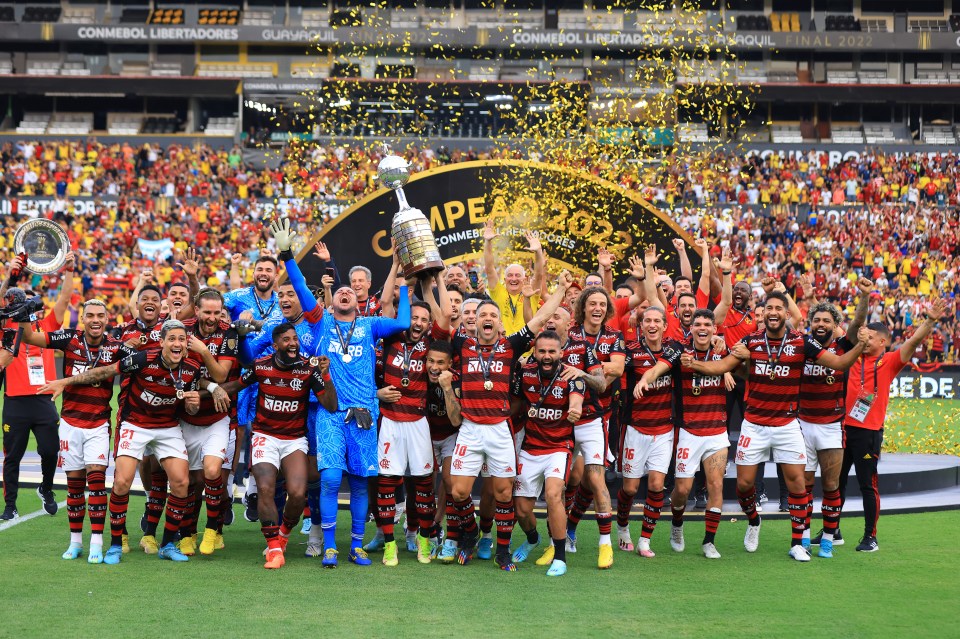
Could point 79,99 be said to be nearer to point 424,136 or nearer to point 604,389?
point 424,136

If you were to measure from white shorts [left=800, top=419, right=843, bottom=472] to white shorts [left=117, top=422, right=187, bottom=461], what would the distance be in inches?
204

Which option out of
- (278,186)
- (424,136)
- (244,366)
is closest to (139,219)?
(278,186)

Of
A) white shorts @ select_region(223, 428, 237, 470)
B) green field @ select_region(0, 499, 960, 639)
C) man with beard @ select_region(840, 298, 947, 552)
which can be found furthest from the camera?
white shorts @ select_region(223, 428, 237, 470)

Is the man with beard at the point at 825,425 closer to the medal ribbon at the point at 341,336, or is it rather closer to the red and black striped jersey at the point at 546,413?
the red and black striped jersey at the point at 546,413

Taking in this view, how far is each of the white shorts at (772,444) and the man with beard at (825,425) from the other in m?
0.22

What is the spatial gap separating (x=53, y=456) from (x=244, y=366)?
3084 mm

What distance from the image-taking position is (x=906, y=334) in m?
26.3

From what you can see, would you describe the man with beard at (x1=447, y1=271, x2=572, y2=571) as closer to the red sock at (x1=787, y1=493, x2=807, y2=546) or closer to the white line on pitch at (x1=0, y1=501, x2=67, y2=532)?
the red sock at (x1=787, y1=493, x2=807, y2=546)

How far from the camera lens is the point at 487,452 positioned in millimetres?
8859

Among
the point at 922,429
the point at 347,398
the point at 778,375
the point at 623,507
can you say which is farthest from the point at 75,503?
the point at 922,429

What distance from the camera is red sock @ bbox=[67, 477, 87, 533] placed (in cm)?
895

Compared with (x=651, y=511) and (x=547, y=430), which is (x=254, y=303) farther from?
(x=651, y=511)

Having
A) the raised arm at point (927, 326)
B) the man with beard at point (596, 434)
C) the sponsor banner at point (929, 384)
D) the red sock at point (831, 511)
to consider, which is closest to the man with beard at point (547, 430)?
the man with beard at point (596, 434)

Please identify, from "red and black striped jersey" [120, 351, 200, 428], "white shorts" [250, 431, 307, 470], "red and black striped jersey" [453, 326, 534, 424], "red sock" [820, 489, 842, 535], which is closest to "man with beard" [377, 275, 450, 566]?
"red and black striped jersey" [453, 326, 534, 424]
